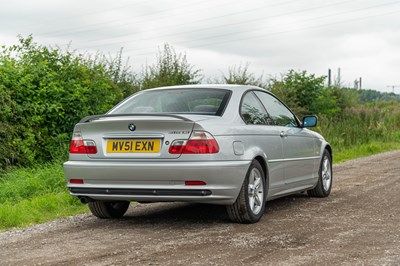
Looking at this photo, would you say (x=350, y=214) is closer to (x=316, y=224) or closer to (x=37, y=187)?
(x=316, y=224)

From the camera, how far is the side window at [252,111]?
7438 millimetres

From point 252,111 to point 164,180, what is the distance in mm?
1643

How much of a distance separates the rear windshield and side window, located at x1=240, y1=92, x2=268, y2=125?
0.25 meters

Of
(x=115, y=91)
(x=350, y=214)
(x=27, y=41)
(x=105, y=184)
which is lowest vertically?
(x=350, y=214)

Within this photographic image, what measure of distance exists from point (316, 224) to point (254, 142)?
1109mm

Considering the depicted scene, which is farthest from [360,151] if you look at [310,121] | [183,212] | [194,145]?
[194,145]

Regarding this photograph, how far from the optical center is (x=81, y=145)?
23.1 ft

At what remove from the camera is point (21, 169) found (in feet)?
37.2

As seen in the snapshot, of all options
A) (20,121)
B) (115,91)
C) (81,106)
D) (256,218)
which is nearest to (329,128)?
(115,91)

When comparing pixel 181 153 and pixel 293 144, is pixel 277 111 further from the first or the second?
pixel 181 153

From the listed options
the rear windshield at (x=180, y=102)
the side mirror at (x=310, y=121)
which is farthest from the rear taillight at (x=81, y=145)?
the side mirror at (x=310, y=121)

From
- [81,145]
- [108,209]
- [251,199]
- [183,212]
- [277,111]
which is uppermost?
[277,111]

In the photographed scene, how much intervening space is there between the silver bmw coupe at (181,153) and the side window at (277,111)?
28 cm

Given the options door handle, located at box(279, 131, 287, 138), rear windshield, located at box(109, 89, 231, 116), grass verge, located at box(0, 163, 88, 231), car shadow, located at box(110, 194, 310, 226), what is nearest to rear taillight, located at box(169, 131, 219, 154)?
rear windshield, located at box(109, 89, 231, 116)
